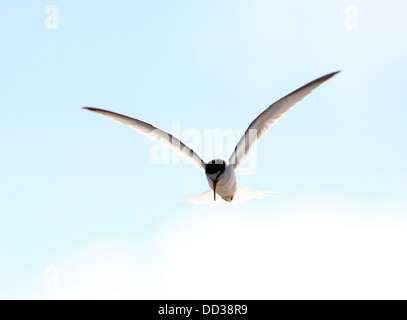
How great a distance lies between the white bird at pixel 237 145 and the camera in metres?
6.38

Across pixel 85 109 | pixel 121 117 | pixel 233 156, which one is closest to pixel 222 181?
pixel 233 156

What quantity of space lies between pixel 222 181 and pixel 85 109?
2302mm

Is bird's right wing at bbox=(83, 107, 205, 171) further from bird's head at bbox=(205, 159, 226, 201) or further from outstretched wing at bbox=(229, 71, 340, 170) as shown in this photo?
outstretched wing at bbox=(229, 71, 340, 170)

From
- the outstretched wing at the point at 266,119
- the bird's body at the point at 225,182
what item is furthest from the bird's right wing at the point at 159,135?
the outstretched wing at the point at 266,119

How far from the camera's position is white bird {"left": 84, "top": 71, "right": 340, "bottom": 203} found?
6.38 meters

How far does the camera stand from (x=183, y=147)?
23.1 ft

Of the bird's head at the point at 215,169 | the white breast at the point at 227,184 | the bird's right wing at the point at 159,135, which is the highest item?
the bird's right wing at the point at 159,135

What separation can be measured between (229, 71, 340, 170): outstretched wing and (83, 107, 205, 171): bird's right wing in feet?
1.84

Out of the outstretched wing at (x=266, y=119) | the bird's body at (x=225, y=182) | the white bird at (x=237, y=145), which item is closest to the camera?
the outstretched wing at (x=266, y=119)

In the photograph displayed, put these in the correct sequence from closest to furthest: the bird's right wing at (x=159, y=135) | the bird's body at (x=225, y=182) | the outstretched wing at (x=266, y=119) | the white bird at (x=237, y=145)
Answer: the outstretched wing at (x=266, y=119), the white bird at (x=237, y=145), the bird's body at (x=225, y=182), the bird's right wing at (x=159, y=135)

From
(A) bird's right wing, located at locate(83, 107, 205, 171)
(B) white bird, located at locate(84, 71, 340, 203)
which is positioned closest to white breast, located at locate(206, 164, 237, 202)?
(B) white bird, located at locate(84, 71, 340, 203)

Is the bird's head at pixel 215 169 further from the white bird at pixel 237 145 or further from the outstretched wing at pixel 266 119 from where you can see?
the outstretched wing at pixel 266 119

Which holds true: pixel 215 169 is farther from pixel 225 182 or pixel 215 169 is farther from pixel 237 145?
pixel 237 145
